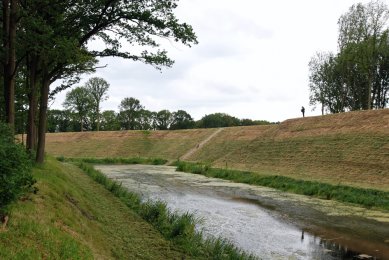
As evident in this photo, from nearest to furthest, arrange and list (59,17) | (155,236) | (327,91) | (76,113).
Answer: (155,236) → (59,17) → (327,91) → (76,113)

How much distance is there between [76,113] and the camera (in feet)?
319

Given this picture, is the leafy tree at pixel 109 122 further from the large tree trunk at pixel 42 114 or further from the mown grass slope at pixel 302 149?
the large tree trunk at pixel 42 114

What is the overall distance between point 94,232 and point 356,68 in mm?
56859

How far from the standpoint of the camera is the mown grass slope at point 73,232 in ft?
21.5

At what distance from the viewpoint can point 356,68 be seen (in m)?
59.0

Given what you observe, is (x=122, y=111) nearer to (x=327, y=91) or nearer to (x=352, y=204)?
(x=327, y=91)

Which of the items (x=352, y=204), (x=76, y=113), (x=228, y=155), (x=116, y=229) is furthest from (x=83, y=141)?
(x=116, y=229)

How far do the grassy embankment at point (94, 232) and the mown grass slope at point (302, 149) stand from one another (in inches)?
609

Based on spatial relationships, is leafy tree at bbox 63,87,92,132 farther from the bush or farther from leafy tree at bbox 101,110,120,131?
the bush

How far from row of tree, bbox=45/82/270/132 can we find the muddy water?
7443cm

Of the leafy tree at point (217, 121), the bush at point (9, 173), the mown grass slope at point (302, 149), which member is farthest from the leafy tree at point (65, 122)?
the bush at point (9, 173)

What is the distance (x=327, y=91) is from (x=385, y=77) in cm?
916

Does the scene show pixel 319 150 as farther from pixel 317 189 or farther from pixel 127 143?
pixel 127 143

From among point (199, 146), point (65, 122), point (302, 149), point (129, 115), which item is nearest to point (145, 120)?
point (129, 115)
